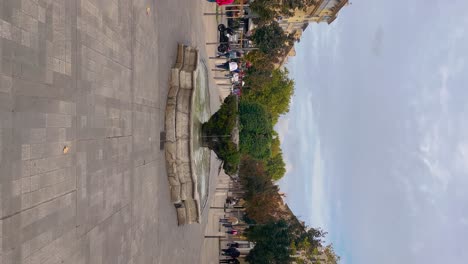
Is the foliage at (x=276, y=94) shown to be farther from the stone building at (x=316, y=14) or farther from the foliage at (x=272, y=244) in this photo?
the foliage at (x=272, y=244)

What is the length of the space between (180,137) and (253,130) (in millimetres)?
5243

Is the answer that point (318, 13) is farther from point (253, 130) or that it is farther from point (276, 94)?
point (253, 130)

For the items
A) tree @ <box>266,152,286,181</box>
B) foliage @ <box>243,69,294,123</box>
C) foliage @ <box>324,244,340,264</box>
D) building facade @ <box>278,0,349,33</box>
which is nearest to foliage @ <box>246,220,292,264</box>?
foliage @ <box>324,244,340,264</box>

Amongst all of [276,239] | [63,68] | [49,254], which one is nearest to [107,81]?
[63,68]

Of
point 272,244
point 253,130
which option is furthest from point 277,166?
point 253,130

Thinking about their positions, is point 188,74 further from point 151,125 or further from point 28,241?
point 28,241

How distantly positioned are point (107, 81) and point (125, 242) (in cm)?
520

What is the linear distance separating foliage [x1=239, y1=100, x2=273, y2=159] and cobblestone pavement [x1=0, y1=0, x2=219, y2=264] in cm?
590

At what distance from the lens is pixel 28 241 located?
7.16 metres

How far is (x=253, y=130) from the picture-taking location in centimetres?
2061

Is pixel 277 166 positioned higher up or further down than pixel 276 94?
further down

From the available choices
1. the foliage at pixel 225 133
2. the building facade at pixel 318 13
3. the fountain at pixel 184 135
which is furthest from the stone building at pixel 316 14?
the fountain at pixel 184 135

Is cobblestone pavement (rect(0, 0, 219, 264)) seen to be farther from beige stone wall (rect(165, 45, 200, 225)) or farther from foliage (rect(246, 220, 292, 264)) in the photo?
foliage (rect(246, 220, 292, 264))

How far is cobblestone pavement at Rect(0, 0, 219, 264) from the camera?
6.91 metres
